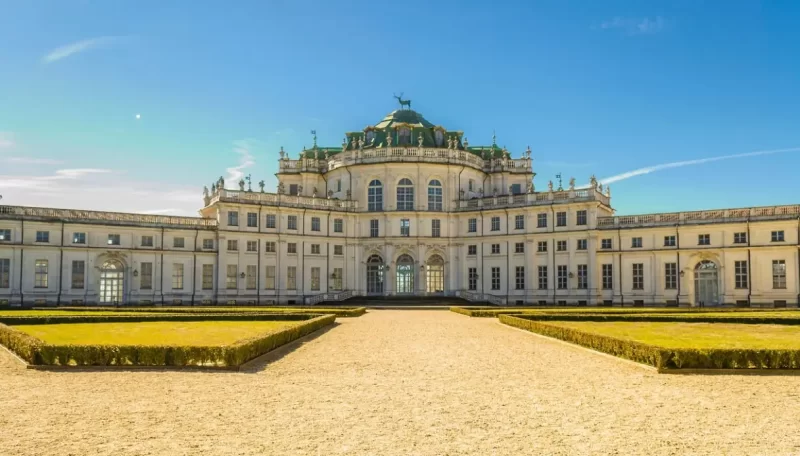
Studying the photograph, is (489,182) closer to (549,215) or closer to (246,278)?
(549,215)

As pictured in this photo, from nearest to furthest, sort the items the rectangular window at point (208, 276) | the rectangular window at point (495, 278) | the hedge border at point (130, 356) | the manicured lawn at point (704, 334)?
the hedge border at point (130, 356) → the manicured lawn at point (704, 334) → the rectangular window at point (208, 276) → the rectangular window at point (495, 278)

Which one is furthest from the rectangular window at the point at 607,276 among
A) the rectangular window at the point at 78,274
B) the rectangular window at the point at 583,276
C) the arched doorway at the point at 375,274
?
the rectangular window at the point at 78,274

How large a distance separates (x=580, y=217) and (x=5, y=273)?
48.3m

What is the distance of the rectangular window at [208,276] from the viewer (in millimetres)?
64875

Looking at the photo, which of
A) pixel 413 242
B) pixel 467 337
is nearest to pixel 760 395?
pixel 467 337

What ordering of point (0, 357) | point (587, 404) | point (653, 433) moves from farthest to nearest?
point (0, 357) < point (587, 404) < point (653, 433)

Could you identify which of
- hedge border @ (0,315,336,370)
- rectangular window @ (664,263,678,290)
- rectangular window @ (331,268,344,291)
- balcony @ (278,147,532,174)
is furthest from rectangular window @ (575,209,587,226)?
hedge border @ (0,315,336,370)

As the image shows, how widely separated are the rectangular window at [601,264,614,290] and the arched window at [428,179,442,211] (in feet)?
57.2

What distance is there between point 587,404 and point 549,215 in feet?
173

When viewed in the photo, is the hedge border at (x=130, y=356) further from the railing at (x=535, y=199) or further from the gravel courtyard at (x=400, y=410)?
the railing at (x=535, y=199)

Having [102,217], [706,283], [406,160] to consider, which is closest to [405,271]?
[406,160]

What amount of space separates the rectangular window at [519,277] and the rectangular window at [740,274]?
18.3 meters

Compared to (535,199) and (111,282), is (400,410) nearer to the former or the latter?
(111,282)

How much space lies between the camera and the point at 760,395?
53.2ft
